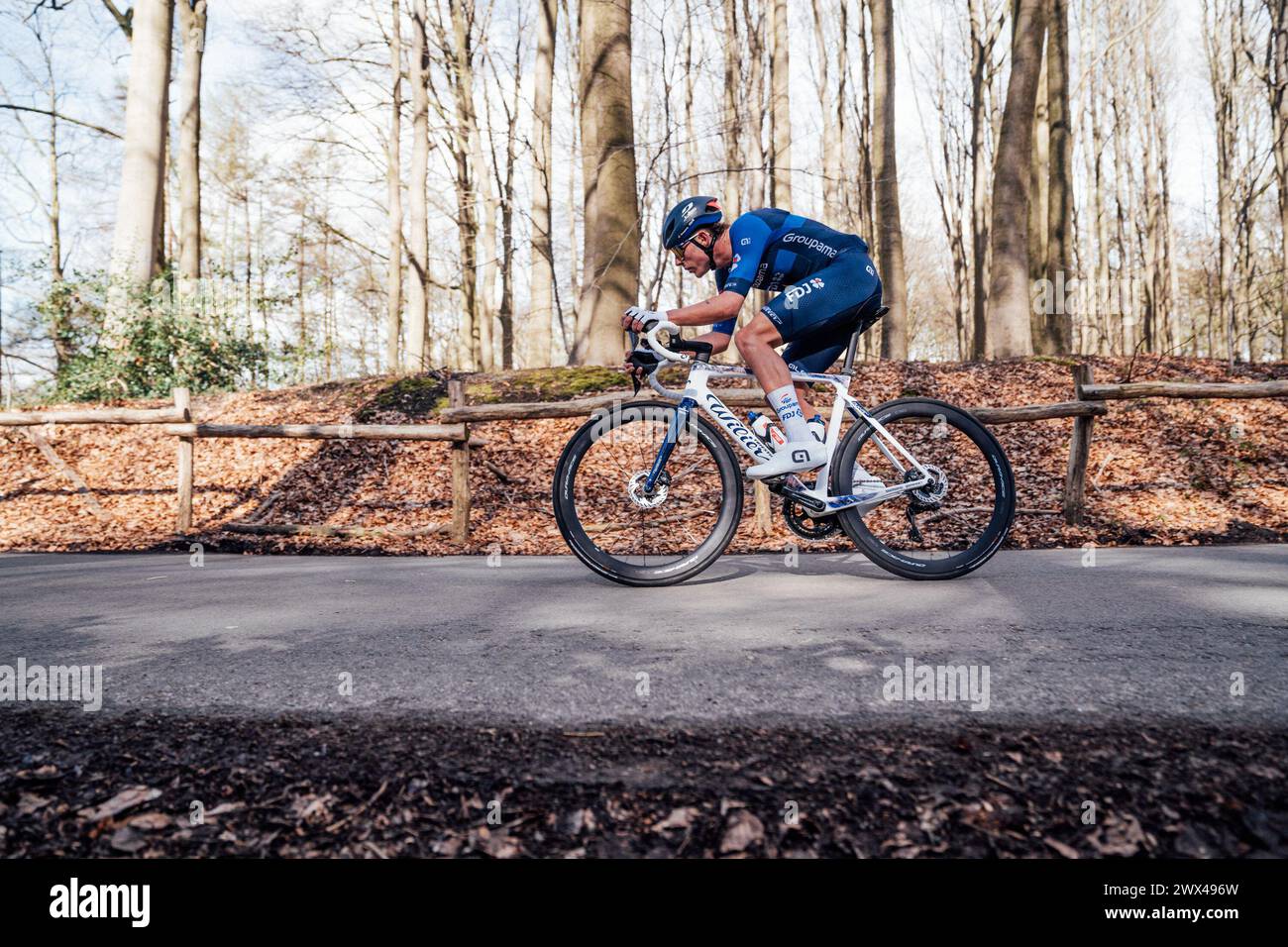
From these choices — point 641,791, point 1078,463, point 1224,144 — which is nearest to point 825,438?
point 641,791

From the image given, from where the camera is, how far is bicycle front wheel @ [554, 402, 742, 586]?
161 inches

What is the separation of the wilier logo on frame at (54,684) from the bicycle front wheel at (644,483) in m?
2.12

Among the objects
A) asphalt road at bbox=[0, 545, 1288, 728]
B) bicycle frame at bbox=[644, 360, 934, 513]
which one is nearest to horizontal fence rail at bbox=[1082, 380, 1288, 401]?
asphalt road at bbox=[0, 545, 1288, 728]

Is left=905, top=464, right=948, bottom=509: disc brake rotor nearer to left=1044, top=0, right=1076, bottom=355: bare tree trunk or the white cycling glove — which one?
the white cycling glove

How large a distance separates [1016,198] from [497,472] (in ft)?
32.2

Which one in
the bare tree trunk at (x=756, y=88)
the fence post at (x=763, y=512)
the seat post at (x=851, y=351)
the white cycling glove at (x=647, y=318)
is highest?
the bare tree trunk at (x=756, y=88)

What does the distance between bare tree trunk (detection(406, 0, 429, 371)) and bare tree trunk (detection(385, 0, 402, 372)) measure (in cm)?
73

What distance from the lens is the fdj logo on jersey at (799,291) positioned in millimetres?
4066

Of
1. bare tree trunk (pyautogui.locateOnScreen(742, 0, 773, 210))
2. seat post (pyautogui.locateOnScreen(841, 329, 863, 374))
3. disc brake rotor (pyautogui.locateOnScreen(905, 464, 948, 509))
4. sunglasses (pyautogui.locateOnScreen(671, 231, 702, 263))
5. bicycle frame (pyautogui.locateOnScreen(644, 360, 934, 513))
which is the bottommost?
disc brake rotor (pyautogui.locateOnScreen(905, 464, 948, 509))

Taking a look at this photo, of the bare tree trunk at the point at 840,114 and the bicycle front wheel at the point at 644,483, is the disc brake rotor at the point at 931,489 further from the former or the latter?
the bare tree trunk at the point at 840,114

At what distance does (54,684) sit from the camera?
2350 millimetres

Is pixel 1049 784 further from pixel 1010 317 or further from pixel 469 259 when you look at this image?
pixel 469 259

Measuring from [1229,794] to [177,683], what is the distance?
2.70 metres

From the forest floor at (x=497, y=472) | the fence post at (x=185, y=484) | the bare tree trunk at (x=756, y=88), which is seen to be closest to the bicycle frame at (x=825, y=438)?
the forest floor at (x=497, y=472)
